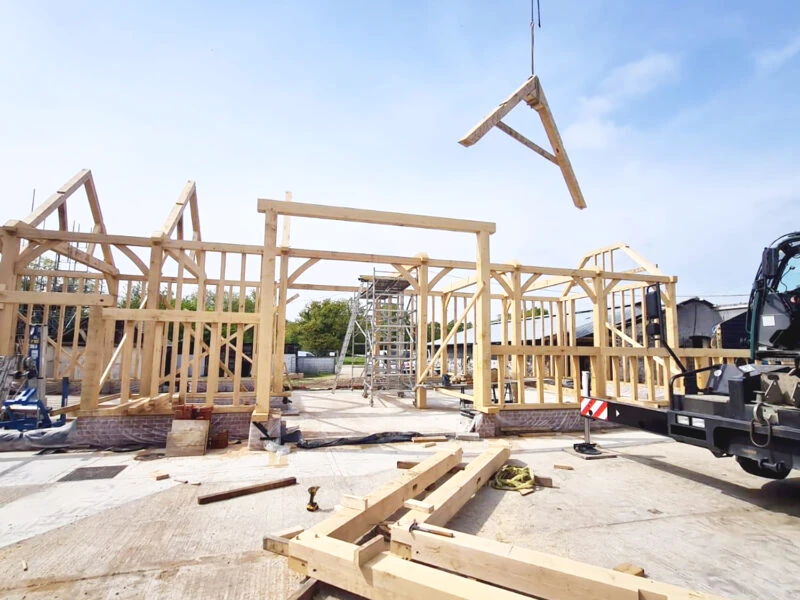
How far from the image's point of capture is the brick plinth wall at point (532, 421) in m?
7.46

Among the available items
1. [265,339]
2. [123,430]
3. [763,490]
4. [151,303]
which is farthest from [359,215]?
[763,490]

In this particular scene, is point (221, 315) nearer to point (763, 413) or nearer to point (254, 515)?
point (254, 515)

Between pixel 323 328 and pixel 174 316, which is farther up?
pixel 323 328

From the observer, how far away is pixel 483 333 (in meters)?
7.51

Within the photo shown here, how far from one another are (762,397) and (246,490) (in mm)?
5401

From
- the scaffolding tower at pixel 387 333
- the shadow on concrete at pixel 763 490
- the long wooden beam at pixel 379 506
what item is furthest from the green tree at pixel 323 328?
the long wooden beam at pixel 379 506

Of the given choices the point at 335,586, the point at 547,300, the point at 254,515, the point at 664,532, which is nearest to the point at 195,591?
the point at 335,586

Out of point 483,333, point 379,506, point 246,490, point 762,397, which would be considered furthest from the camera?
point 483,333

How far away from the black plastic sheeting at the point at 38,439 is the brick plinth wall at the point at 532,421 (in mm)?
6466

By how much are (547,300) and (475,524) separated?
11107mm

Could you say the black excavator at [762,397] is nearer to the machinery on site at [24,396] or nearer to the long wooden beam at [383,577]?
the long wooden beam at [383,577]

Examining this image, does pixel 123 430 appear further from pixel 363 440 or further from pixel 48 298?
pixel 363 440

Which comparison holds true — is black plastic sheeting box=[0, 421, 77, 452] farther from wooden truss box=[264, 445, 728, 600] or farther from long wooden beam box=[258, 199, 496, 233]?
wooden truss box=[264, 445, 728, 600]

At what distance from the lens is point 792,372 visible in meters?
4.15
